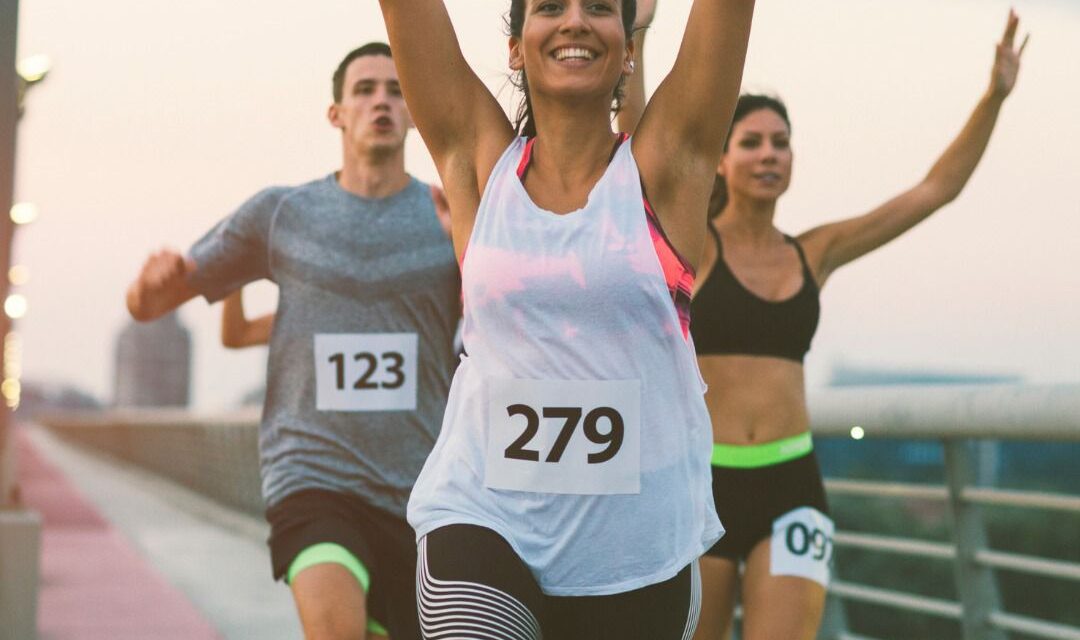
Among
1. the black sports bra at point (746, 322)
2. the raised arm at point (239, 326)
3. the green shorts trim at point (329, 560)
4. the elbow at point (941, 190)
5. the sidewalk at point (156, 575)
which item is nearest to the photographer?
the green shorts trim at point (329, 560)

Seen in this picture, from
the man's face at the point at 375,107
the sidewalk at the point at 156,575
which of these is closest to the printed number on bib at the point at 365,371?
the man's face at the point at 375,107

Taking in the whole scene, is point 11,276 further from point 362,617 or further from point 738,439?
point 738,439

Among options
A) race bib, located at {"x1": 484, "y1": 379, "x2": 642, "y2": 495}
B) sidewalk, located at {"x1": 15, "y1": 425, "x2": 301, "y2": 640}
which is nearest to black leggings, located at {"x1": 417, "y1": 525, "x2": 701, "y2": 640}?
race bib, located at {"x1": 484, "y1": 379, "x2": 642, "y2": 495}

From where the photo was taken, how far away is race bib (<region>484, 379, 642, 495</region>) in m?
2.43

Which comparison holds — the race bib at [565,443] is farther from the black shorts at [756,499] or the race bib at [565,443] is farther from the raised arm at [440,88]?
the black shorts at [756,499]

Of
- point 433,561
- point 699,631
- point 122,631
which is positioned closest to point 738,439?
point 699,631

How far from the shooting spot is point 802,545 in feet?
12.7

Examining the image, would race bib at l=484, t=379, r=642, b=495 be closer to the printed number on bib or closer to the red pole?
the printed number on bib

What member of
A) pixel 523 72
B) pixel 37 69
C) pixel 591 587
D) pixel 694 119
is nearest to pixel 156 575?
pixel 37 69

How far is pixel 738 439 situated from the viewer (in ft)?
13.1

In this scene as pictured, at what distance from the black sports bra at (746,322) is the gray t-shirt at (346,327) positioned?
0.65m

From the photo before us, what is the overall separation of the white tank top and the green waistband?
1.51m

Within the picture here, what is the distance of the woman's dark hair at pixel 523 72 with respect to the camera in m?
2.69

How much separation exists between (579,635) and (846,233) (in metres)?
2.15
